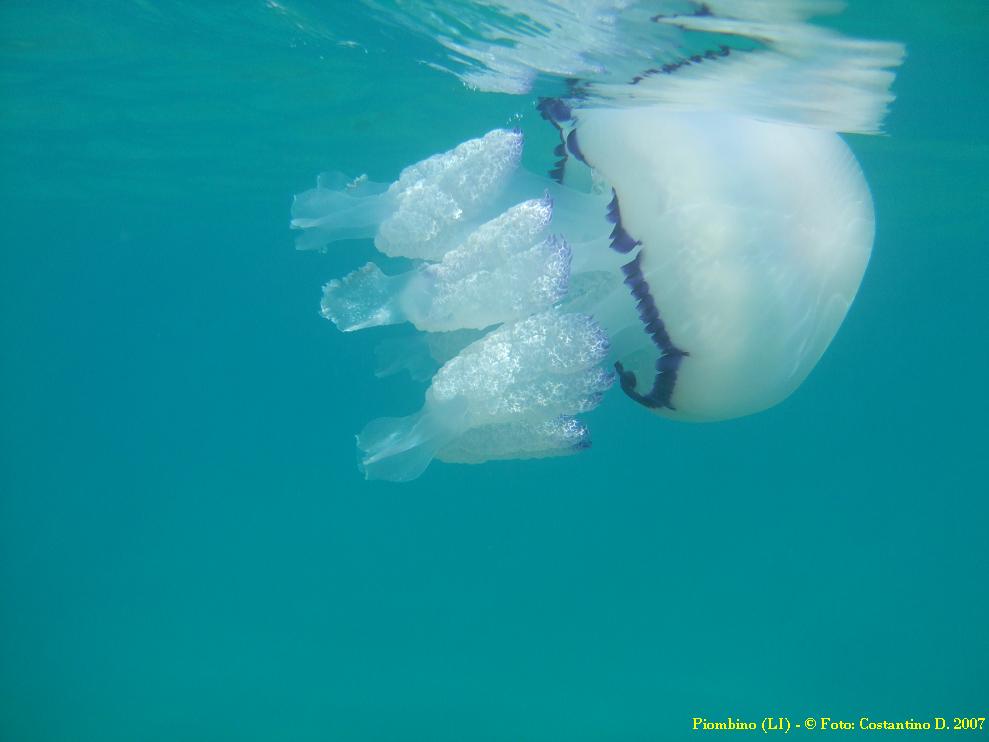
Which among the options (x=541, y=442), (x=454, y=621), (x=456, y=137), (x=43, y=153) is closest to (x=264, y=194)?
(x=43, y=153)

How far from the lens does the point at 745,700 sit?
55.6ft

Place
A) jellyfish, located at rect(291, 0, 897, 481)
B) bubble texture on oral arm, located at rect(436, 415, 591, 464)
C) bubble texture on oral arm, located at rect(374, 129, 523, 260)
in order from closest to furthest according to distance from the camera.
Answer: jellyfish, located at rect(291, 0, 897, 481), bubble texture on oral arm, located at rect(436, 415, 591, 464), bubble texture on oral arm, located at rect(374, 129, 523, 260)

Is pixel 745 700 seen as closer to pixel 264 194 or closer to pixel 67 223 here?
pixel 264 194

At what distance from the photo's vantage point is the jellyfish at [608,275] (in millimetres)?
2303

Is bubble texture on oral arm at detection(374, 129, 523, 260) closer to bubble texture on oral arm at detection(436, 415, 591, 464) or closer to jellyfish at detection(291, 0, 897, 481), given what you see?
jellyfish at detection(291, 0, 897, 481)

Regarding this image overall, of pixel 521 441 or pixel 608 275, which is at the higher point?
pixel 608 275

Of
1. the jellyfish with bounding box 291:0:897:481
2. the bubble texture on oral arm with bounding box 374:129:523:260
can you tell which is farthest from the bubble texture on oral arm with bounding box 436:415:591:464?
the bubble texture on oral arm with bounding box 374:129:523:260

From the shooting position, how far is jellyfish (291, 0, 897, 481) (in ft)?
7.55

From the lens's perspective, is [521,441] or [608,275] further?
[608,275]

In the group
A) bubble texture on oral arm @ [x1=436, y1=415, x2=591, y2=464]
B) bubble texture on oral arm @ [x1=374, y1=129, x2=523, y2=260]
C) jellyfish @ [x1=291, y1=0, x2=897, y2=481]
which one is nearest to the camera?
jellyfish @ [x1=291, y1=0, x2=897, y2=481]

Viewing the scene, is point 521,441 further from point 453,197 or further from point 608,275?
point 453,197

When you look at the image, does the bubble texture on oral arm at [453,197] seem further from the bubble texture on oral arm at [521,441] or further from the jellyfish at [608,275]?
the bubble texture on oral arm at [521,441]

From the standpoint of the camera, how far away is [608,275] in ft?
8.75

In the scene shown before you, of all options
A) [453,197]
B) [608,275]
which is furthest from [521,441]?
[453,197]
